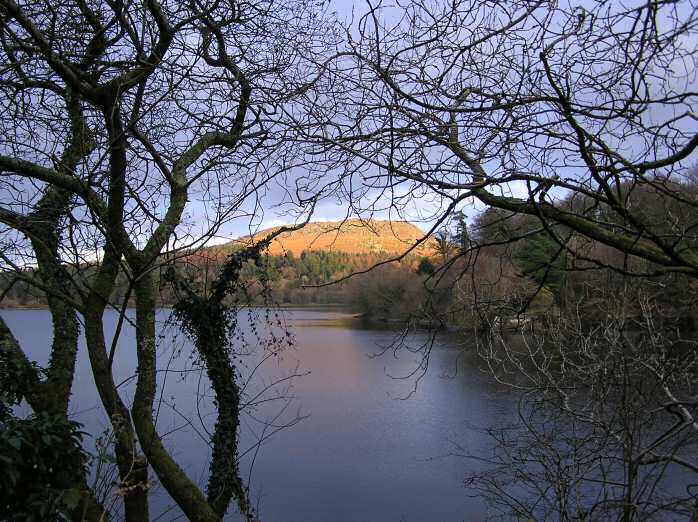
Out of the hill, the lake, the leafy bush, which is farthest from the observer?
the lake

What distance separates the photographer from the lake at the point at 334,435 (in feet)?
23.7

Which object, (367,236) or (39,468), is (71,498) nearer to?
(39,468)

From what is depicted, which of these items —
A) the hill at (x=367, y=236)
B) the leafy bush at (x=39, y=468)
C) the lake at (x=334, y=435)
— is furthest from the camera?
the lake at (x=334, y=435)

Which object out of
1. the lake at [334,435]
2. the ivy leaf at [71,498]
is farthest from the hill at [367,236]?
the lake at [334,435]

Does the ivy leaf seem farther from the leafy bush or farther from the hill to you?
the hill

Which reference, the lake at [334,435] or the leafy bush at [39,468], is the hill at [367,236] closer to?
the leafy bush at [39,468]

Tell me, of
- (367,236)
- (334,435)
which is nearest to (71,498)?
(367,236)

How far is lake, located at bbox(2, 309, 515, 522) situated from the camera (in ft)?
23.7

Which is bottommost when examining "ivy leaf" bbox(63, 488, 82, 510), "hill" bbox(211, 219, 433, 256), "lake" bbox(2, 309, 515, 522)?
"lake" bbox(2, 309, 515, 522)

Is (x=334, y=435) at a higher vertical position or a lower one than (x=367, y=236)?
lower

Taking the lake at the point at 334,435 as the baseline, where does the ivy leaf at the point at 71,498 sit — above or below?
above

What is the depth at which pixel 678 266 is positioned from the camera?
1.45m

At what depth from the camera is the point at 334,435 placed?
980 centimetres

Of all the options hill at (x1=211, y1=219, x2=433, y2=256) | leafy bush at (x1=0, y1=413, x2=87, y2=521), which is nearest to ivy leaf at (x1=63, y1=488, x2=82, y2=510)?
leafy bush at (x1=0, y1=413, x2=87, y2=521)
